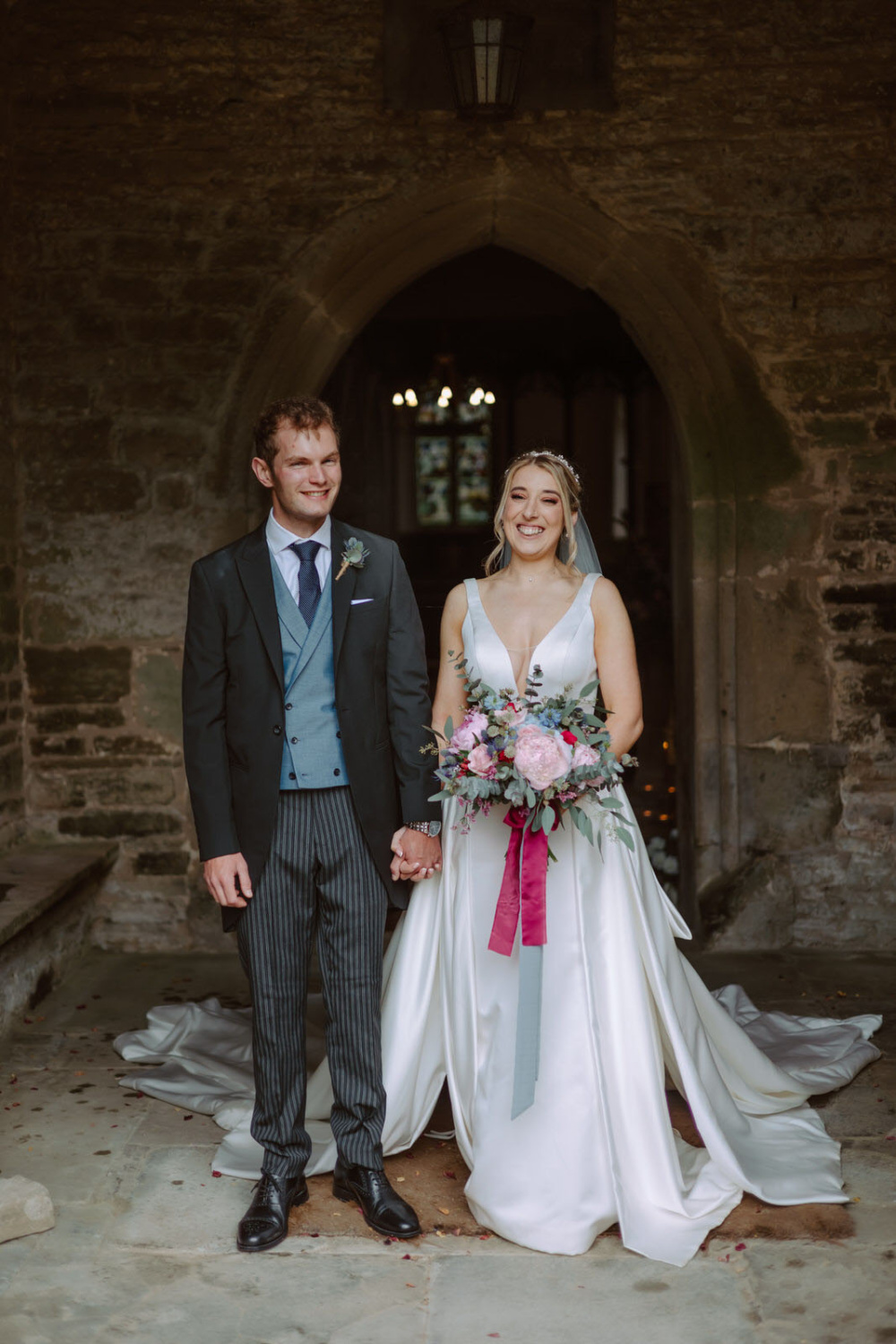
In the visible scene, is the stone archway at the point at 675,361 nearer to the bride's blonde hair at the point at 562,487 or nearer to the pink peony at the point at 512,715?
the bride's blonde hair at the point at 562,487

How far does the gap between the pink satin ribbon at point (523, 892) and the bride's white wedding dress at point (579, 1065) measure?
0.28 feet

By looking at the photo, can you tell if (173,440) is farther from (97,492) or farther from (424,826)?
(424,826)

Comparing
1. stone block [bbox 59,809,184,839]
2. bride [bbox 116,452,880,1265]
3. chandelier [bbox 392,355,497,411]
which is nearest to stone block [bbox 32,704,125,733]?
stone block [bbox 59,809,184,839]

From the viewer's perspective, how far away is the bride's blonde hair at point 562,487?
3.44m

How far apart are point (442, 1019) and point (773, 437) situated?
10.9ft

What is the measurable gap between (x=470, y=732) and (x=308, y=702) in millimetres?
394

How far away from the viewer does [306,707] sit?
3145 mm

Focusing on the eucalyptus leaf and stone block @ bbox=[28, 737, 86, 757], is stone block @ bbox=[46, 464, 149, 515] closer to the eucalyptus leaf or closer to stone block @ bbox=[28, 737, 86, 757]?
stone block @ bbox=[28, 737, 86, 757]

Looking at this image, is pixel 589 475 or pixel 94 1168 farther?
pixel 589 475

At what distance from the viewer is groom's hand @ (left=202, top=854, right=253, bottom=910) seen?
10.2ft

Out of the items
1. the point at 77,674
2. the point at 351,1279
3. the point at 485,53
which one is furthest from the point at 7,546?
the point at 351,1279

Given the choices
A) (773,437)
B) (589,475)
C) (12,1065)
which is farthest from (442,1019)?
(589,475)

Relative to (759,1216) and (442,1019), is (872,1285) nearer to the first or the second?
(759,1216)

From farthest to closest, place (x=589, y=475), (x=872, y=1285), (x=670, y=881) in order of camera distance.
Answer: (x=589, y=475) < (x=670, y=881) < (x=872, y=1285)
